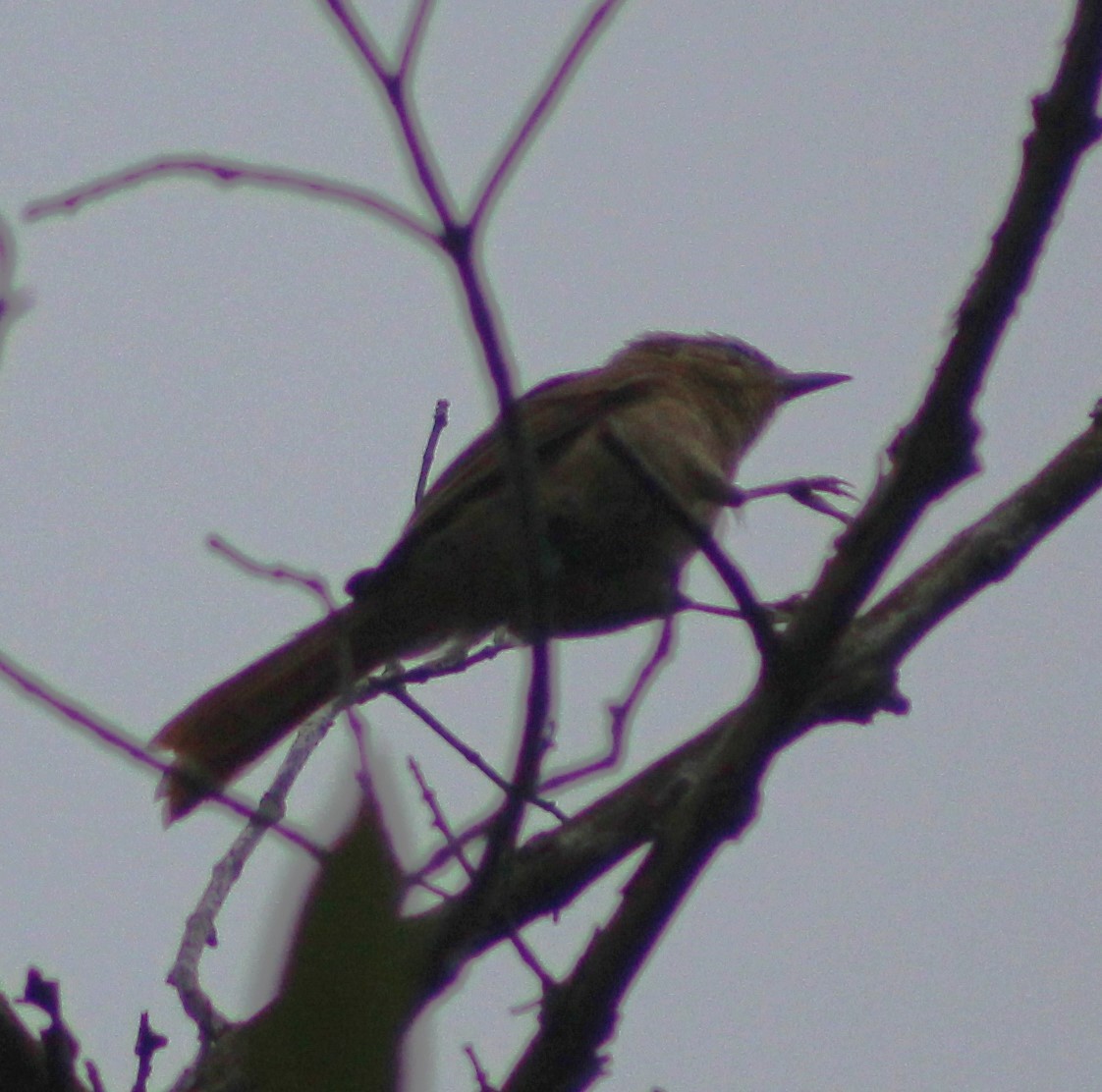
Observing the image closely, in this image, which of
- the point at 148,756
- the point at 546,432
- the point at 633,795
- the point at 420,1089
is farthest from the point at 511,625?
the point at 420,1089

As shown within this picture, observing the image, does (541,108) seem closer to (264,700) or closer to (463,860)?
(463,860)

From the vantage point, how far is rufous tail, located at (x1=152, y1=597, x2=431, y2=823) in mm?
4609

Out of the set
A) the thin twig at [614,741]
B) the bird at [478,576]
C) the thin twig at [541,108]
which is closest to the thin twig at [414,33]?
the thin twig at [541,108]

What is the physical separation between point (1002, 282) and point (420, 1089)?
143cm

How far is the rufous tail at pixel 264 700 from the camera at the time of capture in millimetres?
4609

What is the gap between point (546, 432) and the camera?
537 centimetres

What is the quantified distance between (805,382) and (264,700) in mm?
2953

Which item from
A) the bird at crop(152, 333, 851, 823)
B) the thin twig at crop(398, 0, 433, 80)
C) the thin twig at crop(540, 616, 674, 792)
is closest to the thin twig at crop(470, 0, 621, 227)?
the thin twig at crop(398, 0, 433, 80)

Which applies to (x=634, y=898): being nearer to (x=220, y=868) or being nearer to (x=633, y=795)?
(x=633, y=795)

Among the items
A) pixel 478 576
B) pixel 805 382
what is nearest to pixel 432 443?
pixel 478 576

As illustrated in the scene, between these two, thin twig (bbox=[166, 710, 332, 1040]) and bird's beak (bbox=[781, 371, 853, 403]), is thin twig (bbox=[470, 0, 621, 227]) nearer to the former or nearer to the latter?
thin twig (bbox=[166, 710, 332, 1040])

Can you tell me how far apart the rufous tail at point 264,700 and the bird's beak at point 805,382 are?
2361 millimetres

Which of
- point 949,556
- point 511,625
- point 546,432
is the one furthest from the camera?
point 546,432

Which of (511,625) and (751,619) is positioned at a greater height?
(511,625)
